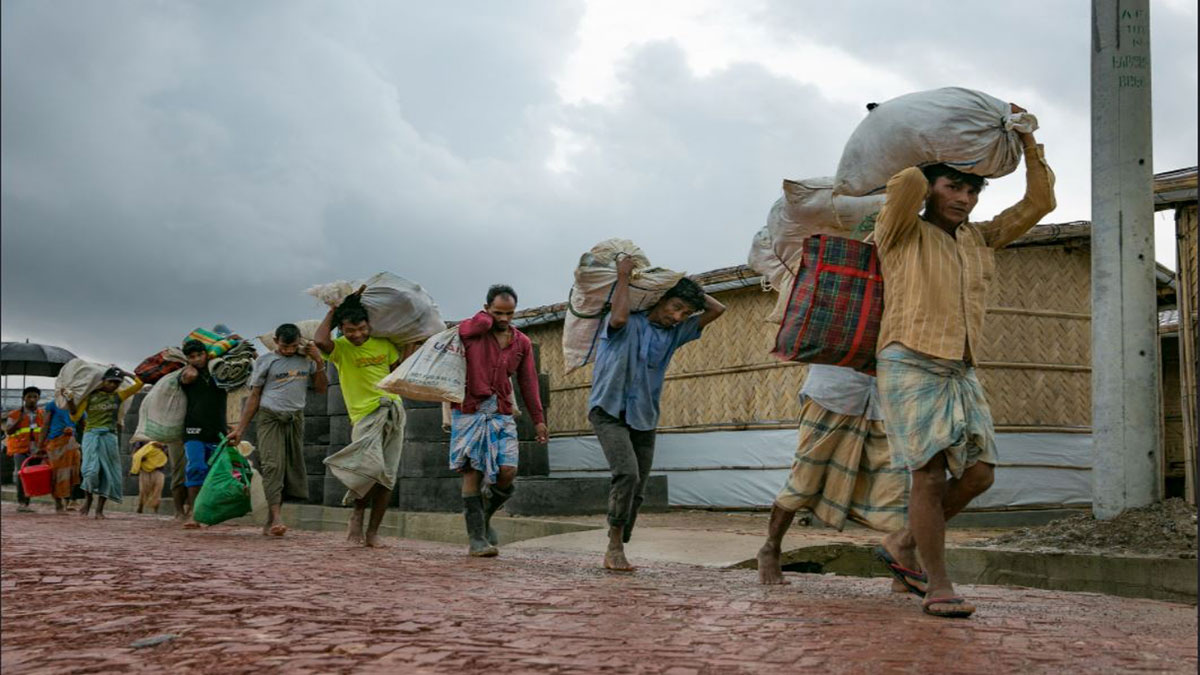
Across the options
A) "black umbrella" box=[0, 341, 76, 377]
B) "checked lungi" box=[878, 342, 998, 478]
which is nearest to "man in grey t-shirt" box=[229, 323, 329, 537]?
"checked lungi" box=[878, 342, 998, 478]

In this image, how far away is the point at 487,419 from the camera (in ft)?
26.5

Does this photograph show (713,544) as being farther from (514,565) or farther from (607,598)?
(607,598)

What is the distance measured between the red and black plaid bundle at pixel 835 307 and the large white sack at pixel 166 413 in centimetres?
885

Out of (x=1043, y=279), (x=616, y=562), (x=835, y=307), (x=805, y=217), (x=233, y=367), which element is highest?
(x=1043, y=279)

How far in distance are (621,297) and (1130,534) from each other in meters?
3.55

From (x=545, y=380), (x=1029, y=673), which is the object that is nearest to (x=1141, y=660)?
(x=1029, y=673)

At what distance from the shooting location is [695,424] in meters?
14.4

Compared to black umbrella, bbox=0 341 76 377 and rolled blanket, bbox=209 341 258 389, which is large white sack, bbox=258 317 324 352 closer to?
rolled blanket, bbox=209 341 258 389

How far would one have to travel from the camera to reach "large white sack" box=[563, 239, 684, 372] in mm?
7273

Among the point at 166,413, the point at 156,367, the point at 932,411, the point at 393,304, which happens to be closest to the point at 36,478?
the point at 156,367

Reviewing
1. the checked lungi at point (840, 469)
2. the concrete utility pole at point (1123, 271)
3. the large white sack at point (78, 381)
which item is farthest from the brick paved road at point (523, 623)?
the large white sack at point (78, 381)

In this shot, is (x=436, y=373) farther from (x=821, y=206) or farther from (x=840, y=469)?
(x=840, y=469)

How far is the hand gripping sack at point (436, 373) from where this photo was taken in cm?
788

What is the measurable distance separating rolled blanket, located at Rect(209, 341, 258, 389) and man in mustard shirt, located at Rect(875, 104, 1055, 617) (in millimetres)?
8490
